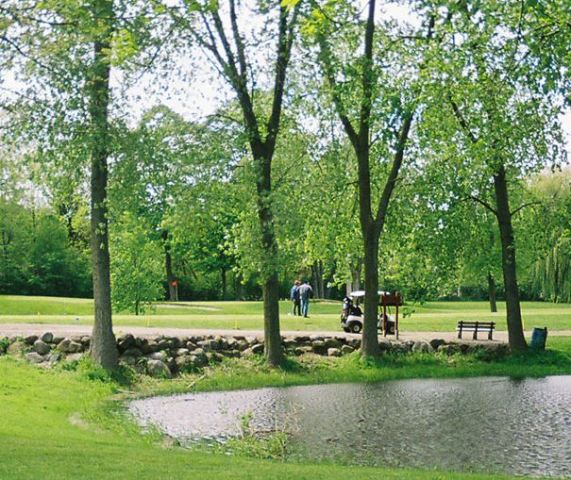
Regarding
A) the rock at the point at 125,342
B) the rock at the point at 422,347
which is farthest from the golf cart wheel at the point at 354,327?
the rock at the point at 125,342

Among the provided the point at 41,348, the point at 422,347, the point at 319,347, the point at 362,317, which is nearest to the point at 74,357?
the point at 41,348

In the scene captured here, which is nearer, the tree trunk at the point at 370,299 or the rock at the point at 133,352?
the rock at the point at 133,352

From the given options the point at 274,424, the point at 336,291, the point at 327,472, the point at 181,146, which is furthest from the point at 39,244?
the point at 327,472

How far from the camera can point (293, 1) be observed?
7309 mm

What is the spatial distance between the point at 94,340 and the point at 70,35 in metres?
10.4

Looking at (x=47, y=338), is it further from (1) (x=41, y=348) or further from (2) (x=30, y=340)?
(1) (x=41, y=348)

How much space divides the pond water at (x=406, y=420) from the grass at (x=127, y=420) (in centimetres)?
103

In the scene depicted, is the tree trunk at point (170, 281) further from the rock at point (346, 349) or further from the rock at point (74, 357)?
the rock at point (74, 357)

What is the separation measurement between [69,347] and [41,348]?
0.76m

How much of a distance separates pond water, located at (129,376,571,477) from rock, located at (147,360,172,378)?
2.27 m

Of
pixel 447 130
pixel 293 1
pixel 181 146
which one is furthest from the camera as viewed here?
pixel 447 130

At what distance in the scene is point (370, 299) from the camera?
26.0 meters

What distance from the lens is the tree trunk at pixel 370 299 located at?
25.7 metres

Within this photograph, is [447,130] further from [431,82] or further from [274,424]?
[274,424]
